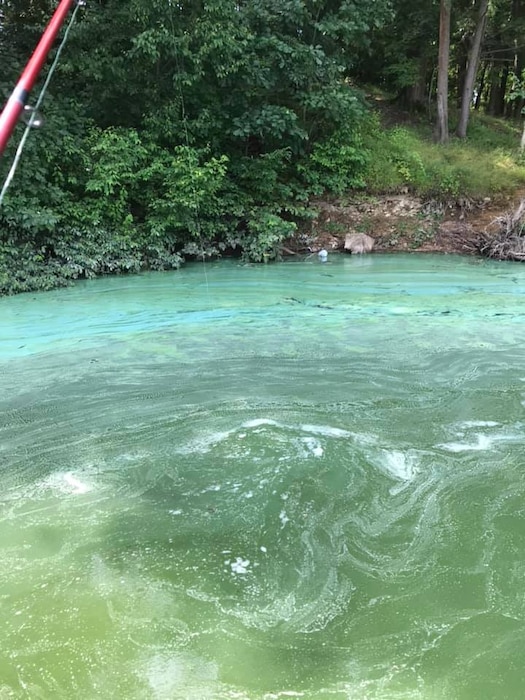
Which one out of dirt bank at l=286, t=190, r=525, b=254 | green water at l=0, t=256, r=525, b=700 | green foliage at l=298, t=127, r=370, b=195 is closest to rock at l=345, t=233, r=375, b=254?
dirt bank at l=286, t=190, r=525, b=254

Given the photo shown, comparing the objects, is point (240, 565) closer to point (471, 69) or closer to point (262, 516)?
point (262, 516)

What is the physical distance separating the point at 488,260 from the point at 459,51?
442 inches

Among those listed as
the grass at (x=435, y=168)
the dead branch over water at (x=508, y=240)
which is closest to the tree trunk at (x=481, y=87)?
the grass at (x=435, y=168)

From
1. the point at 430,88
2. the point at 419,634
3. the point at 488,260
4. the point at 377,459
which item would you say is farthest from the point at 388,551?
the point at 430,88

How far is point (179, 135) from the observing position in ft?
32.4

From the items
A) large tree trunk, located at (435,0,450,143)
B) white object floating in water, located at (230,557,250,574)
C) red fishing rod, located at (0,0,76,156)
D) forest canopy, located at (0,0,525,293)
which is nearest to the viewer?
red fishing rod, located at (0,0,76,156)

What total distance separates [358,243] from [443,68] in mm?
5728

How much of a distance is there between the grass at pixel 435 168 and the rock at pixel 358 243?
1.42 metres

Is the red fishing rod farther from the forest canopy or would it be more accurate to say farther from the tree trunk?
the tree trunk

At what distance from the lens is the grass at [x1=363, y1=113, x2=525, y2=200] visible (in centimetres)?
1216

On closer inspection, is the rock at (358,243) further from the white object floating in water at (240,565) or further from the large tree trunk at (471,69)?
the white object floating in water at (240,565)

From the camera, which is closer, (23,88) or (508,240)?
(23,88)

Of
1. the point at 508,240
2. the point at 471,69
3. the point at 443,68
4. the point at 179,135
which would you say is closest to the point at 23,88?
the point at 179,135

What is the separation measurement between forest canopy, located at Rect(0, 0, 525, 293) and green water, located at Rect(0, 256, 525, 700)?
3.73 m
